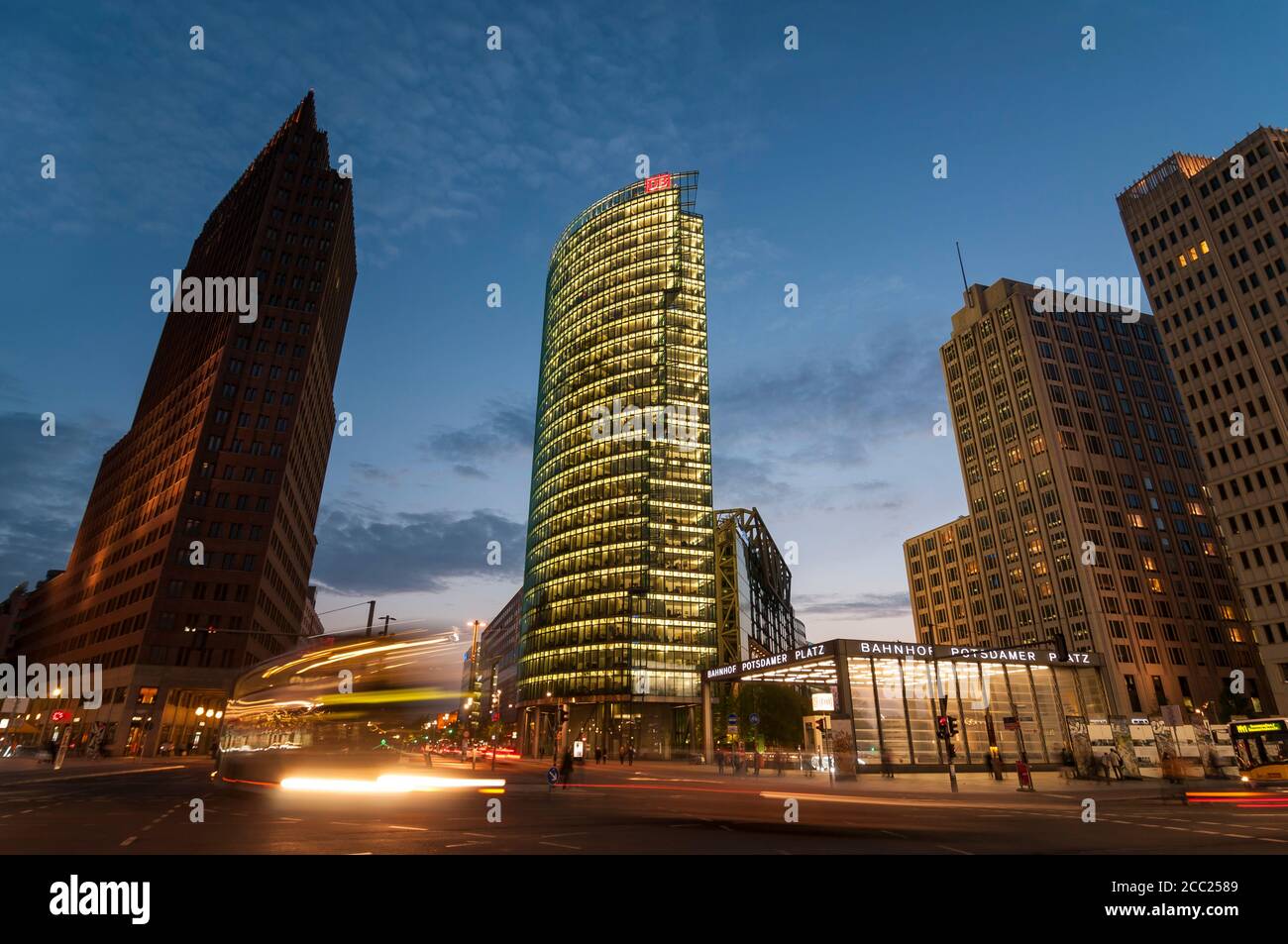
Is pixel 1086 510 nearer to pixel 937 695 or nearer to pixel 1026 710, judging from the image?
pixel 1026 710

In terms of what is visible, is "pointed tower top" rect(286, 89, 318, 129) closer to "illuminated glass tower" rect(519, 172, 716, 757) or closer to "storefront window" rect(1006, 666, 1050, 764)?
"illuminated glass tower" rect(519, 172, 716, 757)

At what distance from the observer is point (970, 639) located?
141m

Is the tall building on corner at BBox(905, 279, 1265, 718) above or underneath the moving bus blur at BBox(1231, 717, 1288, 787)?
above

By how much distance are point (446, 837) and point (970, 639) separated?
149848 mm

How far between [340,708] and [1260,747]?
51.5 meters

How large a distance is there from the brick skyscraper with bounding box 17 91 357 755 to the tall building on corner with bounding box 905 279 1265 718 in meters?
122

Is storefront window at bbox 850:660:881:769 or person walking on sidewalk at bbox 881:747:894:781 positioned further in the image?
storefront window at bbox 850:660:881:769

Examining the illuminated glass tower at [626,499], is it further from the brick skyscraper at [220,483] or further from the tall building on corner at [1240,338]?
the tall building on corner at [1240,338]

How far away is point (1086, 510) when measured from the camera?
116688mm

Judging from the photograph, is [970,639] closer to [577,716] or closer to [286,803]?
[577,716]

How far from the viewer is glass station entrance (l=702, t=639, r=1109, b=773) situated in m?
49.1

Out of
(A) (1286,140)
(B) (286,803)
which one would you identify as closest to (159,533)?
(B) (286,803)

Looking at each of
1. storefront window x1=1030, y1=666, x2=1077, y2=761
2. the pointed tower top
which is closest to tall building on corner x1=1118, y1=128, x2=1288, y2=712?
storefront window x1=1030, y1=666, x2=1077, y2=761

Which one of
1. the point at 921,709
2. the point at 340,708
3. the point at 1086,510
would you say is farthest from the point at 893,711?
the point at 1086,510
